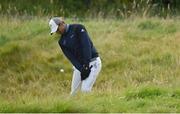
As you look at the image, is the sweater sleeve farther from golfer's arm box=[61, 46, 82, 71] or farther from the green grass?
the green grass

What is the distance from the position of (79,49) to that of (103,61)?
474 cm

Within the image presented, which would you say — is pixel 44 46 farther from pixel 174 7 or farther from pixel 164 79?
pixel 174 7

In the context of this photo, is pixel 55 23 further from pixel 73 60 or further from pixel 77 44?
pixel 73 60

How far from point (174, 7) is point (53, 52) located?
46.4ft

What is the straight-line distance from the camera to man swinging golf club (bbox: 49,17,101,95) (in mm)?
9789

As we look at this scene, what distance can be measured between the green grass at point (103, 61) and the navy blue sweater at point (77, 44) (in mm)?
614

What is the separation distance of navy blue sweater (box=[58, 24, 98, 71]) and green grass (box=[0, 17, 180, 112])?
61cm

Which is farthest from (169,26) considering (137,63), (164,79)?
(164,79)

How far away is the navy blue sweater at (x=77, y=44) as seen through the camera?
984 cm

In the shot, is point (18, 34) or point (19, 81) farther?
point (18, 34)

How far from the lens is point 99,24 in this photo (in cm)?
1741

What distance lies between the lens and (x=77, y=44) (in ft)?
32.9

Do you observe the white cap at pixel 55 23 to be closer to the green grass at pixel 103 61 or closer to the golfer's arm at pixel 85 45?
the golfer's arm at pixel 85 45

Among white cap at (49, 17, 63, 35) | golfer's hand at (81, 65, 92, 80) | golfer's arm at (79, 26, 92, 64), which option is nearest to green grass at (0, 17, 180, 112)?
→ golfer's hand at (81, 65, 92, 80)
